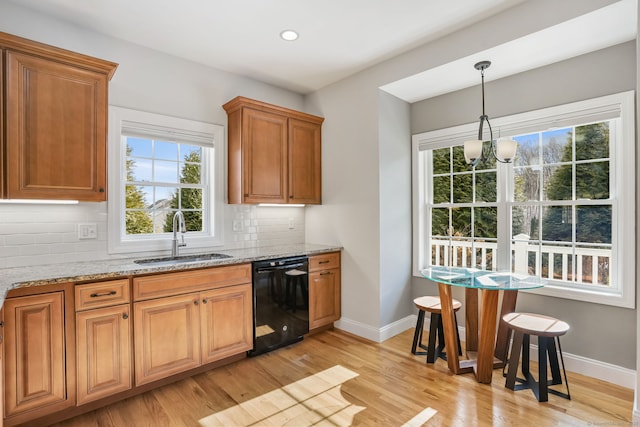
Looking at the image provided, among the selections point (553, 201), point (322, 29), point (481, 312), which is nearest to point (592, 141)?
point (553, 201)

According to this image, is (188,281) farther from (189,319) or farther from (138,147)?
(138,147)

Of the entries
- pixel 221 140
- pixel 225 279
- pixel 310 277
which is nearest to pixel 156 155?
pixel 221 140

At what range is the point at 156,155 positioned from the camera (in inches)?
125

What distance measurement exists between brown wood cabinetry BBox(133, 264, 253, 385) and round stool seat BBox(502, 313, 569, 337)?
2154 millimetres

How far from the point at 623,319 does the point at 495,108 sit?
80.4 inches

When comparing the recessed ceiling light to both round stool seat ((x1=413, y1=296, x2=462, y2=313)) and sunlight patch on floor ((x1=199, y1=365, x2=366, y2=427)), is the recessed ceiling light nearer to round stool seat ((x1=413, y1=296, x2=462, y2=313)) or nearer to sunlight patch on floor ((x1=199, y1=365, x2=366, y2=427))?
round stool seat ((x1=413, y1=296, x2=462, y2=313))

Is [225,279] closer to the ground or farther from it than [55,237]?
closer to the ground

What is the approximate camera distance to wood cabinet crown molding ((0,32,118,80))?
2111mm

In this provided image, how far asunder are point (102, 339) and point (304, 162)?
8.23 feet

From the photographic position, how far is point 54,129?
229 centimetres

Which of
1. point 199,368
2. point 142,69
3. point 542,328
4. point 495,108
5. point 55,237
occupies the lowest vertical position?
point 199,368

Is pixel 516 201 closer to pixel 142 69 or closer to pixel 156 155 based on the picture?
pixel 156 155

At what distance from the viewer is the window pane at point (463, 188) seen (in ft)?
11.6

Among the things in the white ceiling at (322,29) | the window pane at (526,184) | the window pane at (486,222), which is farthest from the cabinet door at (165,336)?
the window pane at (526,184)
